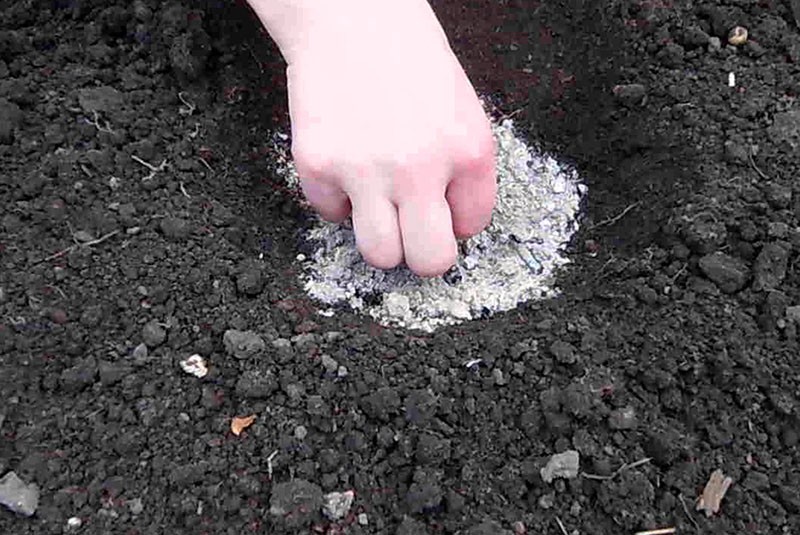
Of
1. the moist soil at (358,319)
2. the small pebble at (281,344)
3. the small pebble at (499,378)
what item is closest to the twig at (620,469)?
the moist soil at (358,319)

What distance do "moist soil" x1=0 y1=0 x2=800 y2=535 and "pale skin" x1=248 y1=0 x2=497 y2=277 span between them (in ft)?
0.46

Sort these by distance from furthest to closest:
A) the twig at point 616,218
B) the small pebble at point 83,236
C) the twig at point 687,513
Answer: the twig at point 616,218
the small pebble at point 83,236
the twig at point 687,513

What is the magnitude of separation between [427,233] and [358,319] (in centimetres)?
19

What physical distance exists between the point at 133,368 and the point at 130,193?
10.3 inches

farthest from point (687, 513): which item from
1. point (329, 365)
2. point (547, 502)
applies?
point (329, 365)

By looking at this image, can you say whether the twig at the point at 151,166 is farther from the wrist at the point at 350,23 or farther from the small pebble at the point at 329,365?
the small pebble at the point at 329,365

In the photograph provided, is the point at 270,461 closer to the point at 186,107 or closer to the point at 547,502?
the point at 547,502

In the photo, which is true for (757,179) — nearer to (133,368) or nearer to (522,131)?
(522,131)

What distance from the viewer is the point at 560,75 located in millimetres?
1566

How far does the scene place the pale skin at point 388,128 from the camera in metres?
1.11

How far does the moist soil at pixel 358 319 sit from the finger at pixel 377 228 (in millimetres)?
100

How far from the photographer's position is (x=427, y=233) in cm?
114

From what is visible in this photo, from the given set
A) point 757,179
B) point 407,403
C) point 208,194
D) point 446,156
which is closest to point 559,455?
point 407,403

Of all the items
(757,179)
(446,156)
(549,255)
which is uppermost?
(446,156)
